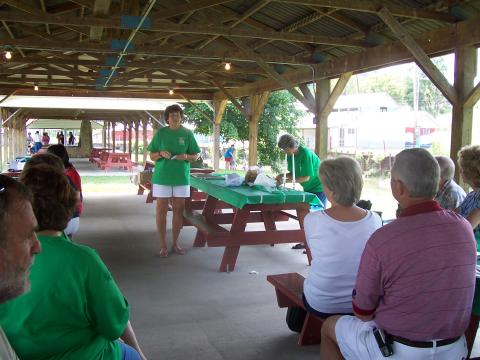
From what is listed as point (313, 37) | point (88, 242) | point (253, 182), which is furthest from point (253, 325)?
point (313, 37)

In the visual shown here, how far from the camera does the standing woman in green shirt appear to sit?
499cm

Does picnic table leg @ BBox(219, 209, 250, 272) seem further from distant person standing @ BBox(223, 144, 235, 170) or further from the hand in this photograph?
distant person standing @ BBox(223, 144, 235, 170)

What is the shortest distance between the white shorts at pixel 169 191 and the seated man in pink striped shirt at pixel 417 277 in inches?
133

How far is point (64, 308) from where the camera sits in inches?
57.5

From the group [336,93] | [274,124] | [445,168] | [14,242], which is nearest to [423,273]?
[14,242]

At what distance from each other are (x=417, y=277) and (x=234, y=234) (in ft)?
9.26

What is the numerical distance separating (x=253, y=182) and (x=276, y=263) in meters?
0.86

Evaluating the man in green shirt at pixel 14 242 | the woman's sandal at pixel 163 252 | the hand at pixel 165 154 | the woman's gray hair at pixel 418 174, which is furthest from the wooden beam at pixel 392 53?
the man in green shirt at pixel 14 242

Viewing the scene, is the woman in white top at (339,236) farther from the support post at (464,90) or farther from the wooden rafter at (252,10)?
the wooden rafter at (252,10)

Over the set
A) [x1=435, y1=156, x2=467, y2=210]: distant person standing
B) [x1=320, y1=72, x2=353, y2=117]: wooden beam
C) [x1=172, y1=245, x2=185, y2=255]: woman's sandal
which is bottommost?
[x1=172, y1=245, x2=185, y2=255]: woman's sandal

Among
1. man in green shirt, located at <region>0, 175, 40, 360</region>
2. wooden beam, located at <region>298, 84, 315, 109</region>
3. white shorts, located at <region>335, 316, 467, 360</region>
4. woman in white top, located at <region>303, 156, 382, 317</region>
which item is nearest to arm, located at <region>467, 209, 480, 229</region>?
woman in white top, located at <region>303, 156, 382, 317</region>

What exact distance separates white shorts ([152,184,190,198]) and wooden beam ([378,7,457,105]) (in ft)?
8.62

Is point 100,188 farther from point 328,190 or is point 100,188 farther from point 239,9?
point 328,190

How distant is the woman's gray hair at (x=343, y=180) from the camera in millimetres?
2318
